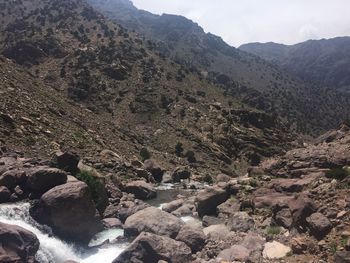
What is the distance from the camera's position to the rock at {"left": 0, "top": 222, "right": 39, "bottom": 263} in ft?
72.5

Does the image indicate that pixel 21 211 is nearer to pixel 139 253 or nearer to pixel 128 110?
pixel 139 253

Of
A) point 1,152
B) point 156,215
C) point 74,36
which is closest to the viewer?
point 156,215

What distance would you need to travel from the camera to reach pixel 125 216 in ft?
122

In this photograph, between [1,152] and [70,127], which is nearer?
→ [1,152]

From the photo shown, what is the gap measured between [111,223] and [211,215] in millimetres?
8877

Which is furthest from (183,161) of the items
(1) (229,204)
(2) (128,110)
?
(1) (229,204)

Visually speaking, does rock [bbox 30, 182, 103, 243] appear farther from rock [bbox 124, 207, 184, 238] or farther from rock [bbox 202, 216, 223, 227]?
rock [bbox 202, 216, 223, 227]

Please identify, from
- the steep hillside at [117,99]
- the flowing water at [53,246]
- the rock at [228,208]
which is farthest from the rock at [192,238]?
the steep hillside at [117,99]

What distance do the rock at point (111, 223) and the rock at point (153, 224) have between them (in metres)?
2.62

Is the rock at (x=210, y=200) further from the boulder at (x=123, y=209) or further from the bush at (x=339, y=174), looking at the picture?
the bush at (x=339, y=174)

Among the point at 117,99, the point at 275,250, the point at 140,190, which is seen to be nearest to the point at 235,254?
the point at 275,250

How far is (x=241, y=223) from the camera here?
32.1 m

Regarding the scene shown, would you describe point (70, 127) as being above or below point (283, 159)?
below

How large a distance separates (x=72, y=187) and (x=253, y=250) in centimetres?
1257
